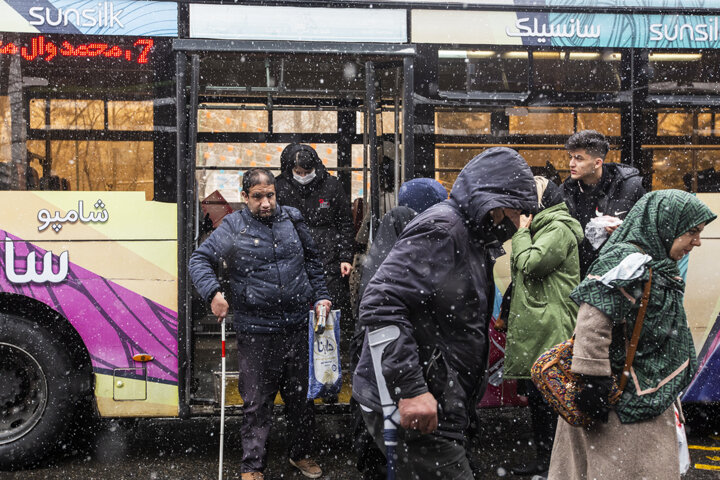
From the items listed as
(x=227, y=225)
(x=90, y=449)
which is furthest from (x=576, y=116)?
(x=90, y=449)

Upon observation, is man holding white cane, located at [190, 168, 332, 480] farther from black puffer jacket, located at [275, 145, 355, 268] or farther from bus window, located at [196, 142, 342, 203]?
bus window, located at [196, 142, 342, 203]

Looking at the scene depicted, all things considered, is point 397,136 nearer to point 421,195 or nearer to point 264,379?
point 421,195

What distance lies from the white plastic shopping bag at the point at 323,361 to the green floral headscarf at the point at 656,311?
7.46ft

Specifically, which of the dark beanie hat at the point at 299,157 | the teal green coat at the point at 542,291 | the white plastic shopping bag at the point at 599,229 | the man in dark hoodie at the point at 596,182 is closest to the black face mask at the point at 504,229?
the teal green coat at the point at 542,291

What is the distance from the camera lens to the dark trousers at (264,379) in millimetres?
4562

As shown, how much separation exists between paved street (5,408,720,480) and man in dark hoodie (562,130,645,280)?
1.59 m

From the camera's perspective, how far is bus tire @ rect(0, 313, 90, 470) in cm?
483

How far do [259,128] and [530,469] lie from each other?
3955 millimetres

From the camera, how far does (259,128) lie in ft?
23.0

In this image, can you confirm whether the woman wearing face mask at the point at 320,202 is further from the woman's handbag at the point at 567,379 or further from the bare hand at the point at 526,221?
the woman's handbag at the point at 567,379

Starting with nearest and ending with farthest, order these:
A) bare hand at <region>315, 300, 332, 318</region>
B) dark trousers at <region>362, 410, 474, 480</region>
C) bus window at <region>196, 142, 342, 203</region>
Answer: dark trousers at <region>362, 410, 474, 480</region>
bare hand at <region>315, 300, 332, 318</region>
bus window at <region>196, 142, 342, 203</region>

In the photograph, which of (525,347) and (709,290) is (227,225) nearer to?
(525,347)

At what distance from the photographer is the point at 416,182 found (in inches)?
158

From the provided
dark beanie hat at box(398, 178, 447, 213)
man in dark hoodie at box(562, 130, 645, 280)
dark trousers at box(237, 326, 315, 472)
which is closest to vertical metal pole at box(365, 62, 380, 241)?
dark trousers at box(237, 326, 315, 472)
